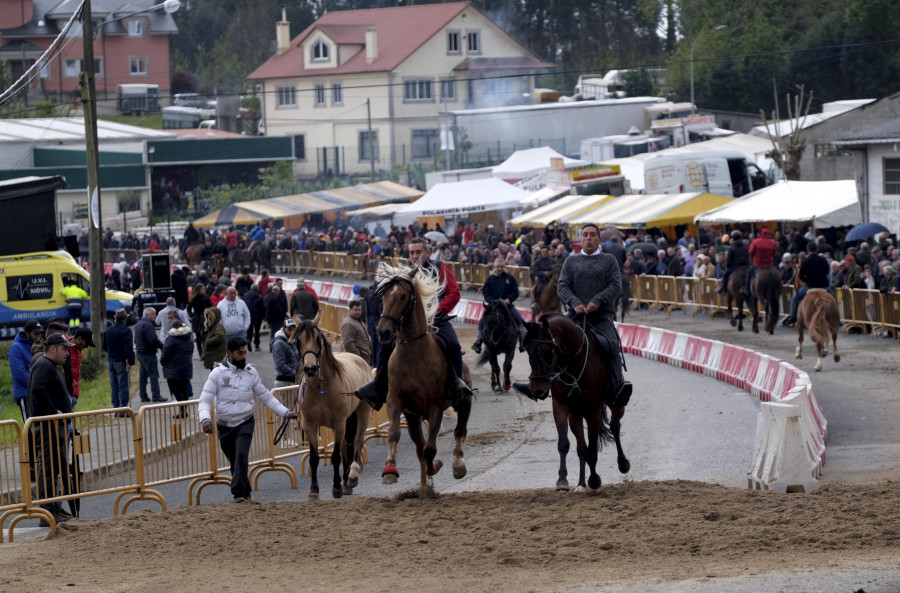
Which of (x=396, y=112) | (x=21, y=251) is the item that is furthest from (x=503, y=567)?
(x=396, y=112)

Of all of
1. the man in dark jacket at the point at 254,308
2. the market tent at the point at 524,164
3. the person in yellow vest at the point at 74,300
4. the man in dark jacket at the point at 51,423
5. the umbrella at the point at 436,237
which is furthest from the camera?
the market tent at the point at 524,164

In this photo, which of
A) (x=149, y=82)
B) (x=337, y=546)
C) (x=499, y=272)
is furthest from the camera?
(x=149, y=82)

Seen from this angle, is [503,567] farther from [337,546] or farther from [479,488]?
[479,488]

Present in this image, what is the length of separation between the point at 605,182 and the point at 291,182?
98.2ft

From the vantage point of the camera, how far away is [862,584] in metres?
7.87

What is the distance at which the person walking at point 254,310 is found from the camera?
2892 cm

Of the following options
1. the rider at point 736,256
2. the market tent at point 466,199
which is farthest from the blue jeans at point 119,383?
the market tent at point 466,199

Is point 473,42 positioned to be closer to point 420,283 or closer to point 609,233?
point 609,233

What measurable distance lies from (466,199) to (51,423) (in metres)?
33.6

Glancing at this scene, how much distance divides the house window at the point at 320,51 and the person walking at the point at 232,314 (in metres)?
64.7

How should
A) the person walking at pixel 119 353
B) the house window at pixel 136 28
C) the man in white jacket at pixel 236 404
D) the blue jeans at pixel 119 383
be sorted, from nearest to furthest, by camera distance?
the man in white jacket at pixel 236 404 → the person walking at pixel 119 353 → the blue jeans at pixel 119 383 → the house window at pixel 136 28

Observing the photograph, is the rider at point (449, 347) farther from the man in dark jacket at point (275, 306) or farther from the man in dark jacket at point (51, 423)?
the man in dark jacket at point (275, 306)

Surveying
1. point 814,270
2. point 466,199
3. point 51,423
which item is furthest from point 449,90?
point 51,423

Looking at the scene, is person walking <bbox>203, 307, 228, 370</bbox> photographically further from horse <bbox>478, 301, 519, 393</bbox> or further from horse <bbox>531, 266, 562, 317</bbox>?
horse <bbox>531, 266, 562, 317</bbox>
